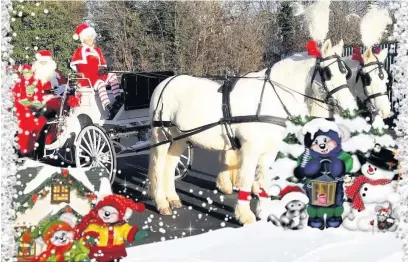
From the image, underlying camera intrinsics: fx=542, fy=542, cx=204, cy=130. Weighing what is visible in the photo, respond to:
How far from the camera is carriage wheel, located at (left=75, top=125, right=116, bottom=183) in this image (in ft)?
15.6

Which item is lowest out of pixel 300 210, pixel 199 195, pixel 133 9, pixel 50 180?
pixel 199 195

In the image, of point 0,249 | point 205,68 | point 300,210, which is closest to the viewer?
point 0,249

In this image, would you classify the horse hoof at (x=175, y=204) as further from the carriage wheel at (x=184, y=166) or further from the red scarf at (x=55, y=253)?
the red scarf at (x=55, y=253)

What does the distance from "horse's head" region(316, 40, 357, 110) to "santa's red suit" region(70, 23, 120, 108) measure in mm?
1987


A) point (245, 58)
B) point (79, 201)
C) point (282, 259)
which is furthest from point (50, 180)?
point (245, 58)

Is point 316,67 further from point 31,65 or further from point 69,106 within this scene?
point 69,106

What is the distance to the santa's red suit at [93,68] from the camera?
187 inches

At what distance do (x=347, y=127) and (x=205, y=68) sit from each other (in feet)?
11.8

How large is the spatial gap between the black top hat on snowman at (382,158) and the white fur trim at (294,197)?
1.56 ft

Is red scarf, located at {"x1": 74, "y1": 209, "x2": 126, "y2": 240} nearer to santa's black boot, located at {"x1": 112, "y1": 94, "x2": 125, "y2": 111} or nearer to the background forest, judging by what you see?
the background forest

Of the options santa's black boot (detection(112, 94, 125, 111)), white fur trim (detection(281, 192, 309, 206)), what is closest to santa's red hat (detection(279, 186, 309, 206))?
white fur trim (detection(281, 192, 309, 206))

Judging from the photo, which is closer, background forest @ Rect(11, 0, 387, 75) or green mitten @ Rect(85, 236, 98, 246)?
green mitten @ Rect(85, 236, 98, 246)

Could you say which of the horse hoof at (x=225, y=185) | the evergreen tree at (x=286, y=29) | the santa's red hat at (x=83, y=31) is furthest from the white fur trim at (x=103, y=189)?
the evergreen tree at (x=286, y=29)

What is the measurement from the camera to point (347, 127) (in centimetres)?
352
